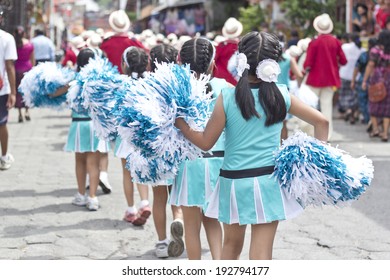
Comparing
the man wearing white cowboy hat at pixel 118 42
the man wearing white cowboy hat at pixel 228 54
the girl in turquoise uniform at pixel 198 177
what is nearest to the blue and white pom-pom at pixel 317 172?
the girl in turquoise uniform at pixel 198 177

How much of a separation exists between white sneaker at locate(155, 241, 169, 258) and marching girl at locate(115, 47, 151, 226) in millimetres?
653

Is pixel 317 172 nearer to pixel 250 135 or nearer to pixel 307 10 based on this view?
pixel 250 135

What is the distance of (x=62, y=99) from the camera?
766 centimetres

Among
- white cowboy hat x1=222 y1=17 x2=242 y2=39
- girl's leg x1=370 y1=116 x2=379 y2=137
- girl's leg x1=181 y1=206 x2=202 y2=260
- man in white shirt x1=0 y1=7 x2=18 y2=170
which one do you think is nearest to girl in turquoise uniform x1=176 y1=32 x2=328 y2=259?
girl's leg x1=181 y1=206 x2=202 y2=260

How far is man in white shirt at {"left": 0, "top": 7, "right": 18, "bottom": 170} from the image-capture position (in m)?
9.56

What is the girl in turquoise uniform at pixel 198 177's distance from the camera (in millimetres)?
5062

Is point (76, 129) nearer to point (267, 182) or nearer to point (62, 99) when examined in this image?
point (62, 99)

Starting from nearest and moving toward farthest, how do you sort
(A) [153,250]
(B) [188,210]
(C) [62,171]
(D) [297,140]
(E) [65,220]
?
(D) [297,140] < (B) [188,210] < (A) [153,250] < (E) [65,220] < (C) [62,171]

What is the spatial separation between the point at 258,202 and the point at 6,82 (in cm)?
644

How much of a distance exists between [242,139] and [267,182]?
0.25m

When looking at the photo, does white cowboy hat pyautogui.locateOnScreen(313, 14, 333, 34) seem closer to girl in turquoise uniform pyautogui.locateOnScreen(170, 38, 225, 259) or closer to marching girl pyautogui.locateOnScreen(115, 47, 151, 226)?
marching girl pyautogui.locateOnScreen(115, 47, 151, 226)

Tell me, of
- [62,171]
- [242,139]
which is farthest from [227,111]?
[62,171]

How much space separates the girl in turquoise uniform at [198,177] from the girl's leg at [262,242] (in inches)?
36.2

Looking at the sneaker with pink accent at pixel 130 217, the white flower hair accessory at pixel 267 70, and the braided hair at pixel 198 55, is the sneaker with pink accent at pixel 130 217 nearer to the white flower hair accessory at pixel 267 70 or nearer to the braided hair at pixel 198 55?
the braided hair at pixel 198 55
